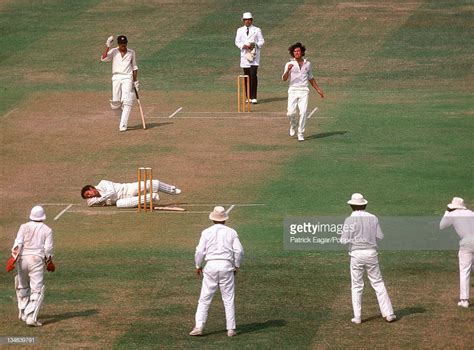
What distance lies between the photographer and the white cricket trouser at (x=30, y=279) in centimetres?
2464

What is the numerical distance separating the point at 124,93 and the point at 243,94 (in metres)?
4.06

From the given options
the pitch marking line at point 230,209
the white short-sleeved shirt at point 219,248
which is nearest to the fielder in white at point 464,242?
the white short-sleeved shirt at point 219,248

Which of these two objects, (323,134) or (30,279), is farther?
(323,134)

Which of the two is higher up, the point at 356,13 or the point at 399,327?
the point at 356,13

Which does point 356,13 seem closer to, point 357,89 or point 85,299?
point 357,89

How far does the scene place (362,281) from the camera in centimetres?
2464

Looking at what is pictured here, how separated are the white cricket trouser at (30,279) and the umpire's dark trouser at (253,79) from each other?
2006 centimetres

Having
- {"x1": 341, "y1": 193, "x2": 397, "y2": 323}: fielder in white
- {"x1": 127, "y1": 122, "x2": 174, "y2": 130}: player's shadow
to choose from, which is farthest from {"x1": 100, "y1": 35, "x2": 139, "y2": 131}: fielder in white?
{"x1": 341, "y1": 193, "x2": 397, "y2": 323}: fielder in white

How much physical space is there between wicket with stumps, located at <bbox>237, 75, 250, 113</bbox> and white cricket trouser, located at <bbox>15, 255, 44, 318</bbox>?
59.4ft

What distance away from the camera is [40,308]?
25.4 metres

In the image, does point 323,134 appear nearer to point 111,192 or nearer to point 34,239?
point 111,192

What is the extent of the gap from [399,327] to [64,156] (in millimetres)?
16197

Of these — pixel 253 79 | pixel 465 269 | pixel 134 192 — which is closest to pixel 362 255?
pixel 465 269

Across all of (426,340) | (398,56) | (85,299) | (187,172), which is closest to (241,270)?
(85,299)
